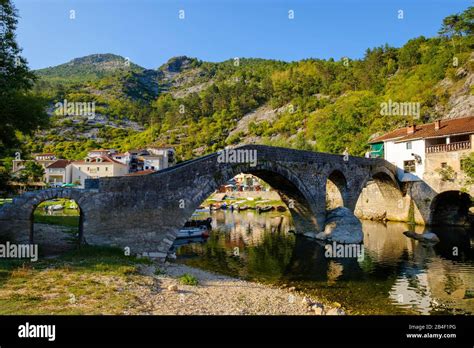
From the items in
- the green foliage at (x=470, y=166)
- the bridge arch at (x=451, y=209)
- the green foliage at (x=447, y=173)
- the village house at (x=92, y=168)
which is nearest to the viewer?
the green foliage at (x=470, y=166)

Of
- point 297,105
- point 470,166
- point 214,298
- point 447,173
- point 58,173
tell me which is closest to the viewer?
point 214,298

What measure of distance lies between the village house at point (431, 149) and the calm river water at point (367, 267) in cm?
669

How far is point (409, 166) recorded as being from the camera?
37250 millimetres

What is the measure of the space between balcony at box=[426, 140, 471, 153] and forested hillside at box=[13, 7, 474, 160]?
Result: 13334 millimetres

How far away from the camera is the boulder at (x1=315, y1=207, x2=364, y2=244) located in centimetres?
2598

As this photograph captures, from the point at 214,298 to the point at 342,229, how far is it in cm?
1774

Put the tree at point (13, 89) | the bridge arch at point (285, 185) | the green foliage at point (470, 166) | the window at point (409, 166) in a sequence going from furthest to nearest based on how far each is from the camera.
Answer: the window at point (409, 166) → the green foliage at point (470, 166) → the bridge arch at point (285, 185) → the tree at point (13, 89)

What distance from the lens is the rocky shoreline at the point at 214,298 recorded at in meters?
10.1

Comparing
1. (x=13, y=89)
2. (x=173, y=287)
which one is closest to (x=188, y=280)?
(x=173, y=287)

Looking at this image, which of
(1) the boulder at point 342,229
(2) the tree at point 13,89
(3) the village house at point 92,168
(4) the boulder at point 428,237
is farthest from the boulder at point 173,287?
(3) the village house at point 92,168

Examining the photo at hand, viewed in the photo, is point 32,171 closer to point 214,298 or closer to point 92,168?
point 92,168

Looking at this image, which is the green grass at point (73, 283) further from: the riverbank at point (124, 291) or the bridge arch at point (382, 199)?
the bridge arch at point (382, 199)

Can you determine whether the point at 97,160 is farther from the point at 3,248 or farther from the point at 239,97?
the point at 239,97
